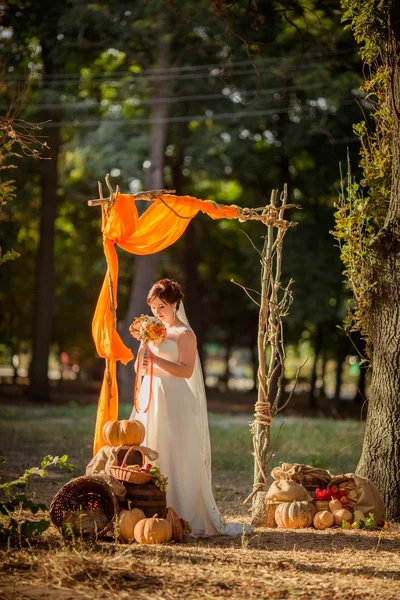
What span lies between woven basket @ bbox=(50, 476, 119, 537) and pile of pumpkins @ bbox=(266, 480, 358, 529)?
1.91 metres

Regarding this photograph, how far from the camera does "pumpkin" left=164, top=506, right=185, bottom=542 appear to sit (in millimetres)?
7371

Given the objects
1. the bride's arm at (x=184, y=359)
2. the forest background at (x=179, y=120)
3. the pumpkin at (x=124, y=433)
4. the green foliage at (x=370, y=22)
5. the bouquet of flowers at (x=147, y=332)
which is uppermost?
the forest background at (x=179, y=120)

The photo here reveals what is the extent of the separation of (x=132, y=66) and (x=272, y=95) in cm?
578

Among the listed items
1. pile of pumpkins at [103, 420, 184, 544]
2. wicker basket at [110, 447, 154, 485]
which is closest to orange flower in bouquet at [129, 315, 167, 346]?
wicker basket at [110, 447, 154, 485]

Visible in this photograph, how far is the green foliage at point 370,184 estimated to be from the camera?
9.27m

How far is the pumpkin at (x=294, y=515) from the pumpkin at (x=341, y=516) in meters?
0.24

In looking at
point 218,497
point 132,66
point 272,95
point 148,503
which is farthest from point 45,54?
point 148,503

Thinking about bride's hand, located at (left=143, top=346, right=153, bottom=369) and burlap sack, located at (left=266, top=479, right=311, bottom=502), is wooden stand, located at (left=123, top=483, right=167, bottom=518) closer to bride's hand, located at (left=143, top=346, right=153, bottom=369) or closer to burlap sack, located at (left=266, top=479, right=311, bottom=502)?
bride's hand, located at (left=143, top=346, right=153, bottom=369)

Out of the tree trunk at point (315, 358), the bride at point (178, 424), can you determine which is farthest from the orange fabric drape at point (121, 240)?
the tree trunk at point (315, 358)

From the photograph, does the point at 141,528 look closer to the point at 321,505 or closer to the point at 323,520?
the point at 323,520

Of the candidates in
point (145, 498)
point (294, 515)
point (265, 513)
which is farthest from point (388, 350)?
point (145, 498)

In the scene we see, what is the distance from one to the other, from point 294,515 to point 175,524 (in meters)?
1.48

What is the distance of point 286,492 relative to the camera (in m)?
8.52

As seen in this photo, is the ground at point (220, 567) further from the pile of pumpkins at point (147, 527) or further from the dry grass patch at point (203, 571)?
the pile of pumpkins at point (147, 527)
